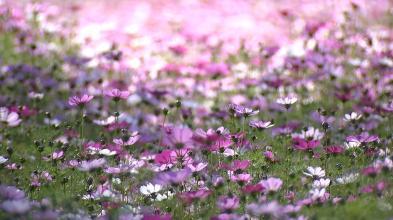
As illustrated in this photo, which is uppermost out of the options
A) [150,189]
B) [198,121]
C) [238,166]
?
[238,166]

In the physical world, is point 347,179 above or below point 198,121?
above

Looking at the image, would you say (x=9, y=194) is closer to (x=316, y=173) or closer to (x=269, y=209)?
(x=269, y=209)

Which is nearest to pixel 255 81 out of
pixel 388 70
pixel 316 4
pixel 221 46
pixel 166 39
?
pixel 388 70

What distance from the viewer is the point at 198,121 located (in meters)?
5.06

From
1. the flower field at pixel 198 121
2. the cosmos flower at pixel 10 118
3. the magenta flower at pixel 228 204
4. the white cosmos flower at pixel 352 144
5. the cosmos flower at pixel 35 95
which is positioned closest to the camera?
the magenta flower at pixel 228 204

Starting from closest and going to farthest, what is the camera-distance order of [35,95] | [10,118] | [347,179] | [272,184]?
[272,184] → [347,179] → [10,118] → [35,95]

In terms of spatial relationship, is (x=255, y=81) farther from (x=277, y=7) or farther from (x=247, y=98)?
(x=277, y=7)

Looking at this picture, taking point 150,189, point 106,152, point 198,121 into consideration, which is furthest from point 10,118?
point 198,121

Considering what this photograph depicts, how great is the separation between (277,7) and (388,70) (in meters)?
4.57

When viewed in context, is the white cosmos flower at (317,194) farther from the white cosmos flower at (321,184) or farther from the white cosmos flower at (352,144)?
the white cosmos flower at (352,144)

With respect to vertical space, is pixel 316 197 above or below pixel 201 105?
above

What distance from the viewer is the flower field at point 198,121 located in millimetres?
3047

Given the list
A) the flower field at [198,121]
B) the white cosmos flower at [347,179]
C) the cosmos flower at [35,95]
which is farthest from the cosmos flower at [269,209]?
the cosmos flower at [35,95]

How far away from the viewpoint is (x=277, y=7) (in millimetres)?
9844
